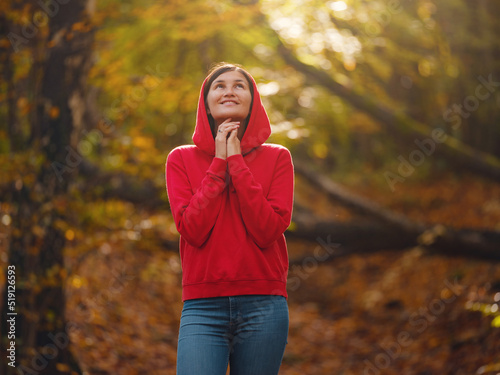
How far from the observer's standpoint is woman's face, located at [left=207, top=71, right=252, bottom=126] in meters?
2.33

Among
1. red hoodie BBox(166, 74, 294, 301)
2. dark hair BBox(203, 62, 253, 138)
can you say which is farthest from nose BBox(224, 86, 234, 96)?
red hoodie BBox(166, 74, 294, 301)

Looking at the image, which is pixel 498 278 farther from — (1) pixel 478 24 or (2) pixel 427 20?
(1) pixel 478 24

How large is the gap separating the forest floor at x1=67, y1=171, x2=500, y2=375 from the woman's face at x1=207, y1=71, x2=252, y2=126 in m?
2.54

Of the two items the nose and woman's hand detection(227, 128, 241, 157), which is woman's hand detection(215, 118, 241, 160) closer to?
woman's hand detection(227, 128, 241, 157)

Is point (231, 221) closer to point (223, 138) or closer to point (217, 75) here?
point (223, 138)

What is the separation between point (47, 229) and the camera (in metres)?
4.62

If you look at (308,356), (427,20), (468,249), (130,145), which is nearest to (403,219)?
(468,249)

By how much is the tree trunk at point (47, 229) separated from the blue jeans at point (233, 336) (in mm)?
2837

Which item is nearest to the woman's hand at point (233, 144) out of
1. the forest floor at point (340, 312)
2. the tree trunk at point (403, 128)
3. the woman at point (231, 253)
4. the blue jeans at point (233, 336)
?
the woman at point (231, 253)

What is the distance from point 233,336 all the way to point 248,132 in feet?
3.03

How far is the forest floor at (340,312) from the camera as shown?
19.2 feet

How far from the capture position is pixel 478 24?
10.8 meters

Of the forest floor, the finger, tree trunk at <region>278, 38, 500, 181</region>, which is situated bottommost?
the forest floor

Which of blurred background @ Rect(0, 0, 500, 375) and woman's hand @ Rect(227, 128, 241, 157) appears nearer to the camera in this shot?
woman's hand @ Rect(227, 128, 241, 157)
